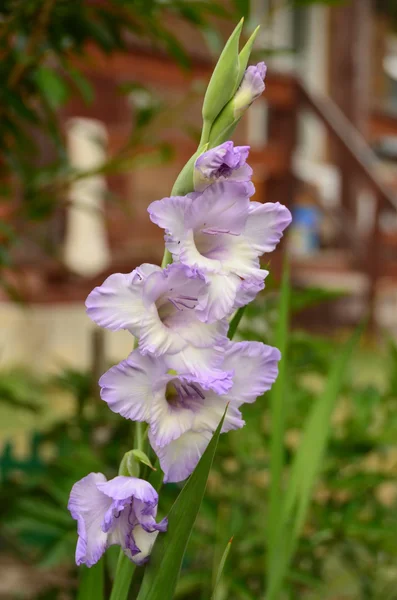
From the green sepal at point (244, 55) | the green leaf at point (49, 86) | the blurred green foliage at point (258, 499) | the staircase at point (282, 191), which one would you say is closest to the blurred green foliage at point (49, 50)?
the green leaf at point (49, 86)

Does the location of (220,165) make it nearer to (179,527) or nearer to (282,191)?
(179,527)

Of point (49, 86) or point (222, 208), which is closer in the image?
point (222, 208)

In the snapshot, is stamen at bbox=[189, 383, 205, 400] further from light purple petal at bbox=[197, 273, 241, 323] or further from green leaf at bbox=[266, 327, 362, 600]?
green leaf at bbox=[266, 327, 362, 600]

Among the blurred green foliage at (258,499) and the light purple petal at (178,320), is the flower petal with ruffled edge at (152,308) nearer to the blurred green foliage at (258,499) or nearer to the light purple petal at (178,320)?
the light purple petal at (178,320)

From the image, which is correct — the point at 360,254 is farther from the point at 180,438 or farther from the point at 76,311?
the point at 180,438

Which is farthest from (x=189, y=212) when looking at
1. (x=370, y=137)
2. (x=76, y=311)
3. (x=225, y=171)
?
(x=370, y=137)

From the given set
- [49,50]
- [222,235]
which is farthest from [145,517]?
[49,50]

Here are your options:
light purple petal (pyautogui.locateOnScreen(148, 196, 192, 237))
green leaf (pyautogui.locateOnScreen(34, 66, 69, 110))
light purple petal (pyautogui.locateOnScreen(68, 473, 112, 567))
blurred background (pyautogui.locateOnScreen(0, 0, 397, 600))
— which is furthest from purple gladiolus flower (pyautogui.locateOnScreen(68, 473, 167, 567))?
green leaf (pyautogui.locateOnScreen(34, 66, 69, 110))
